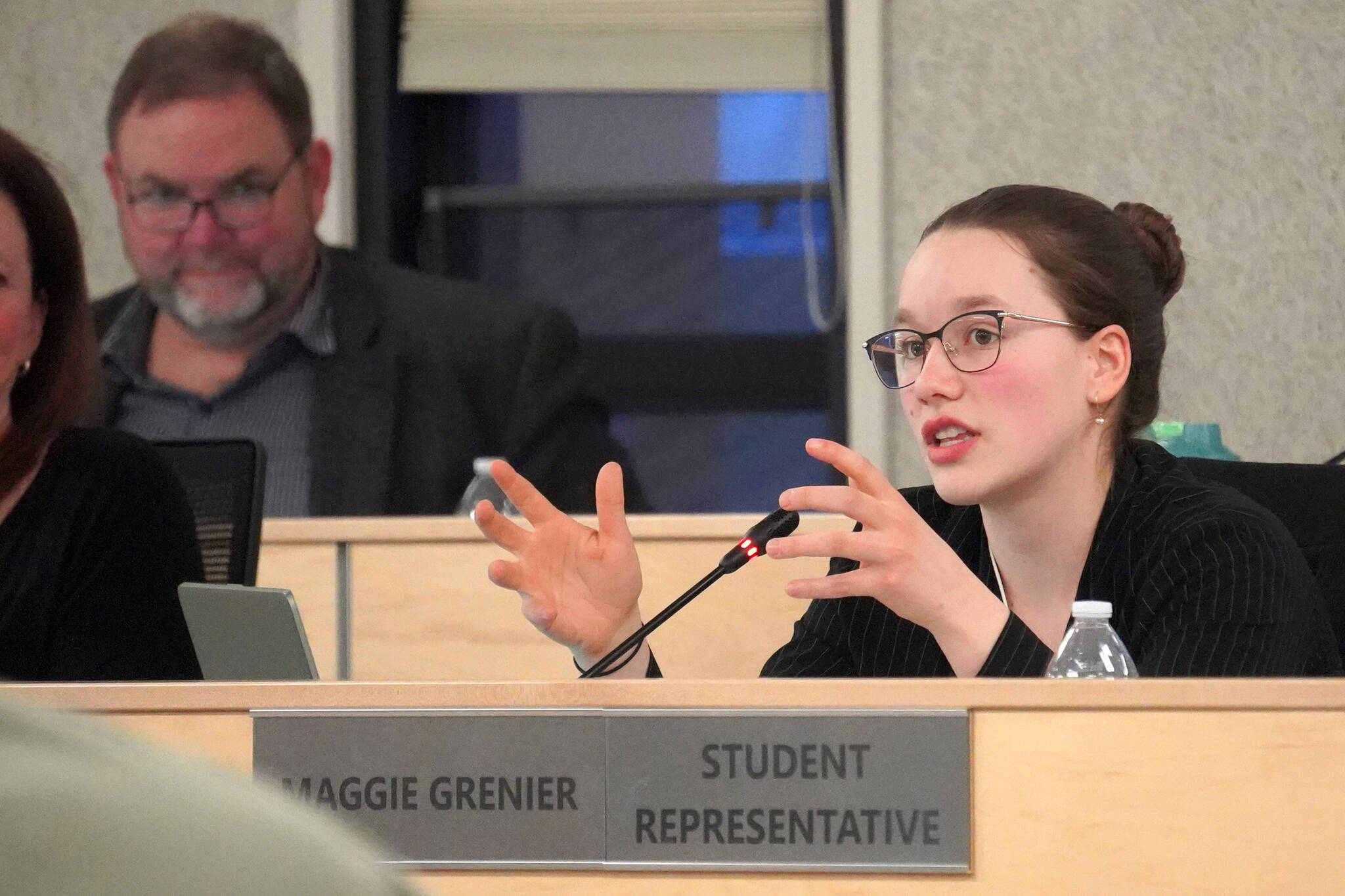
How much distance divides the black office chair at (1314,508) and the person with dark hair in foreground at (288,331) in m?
1.81

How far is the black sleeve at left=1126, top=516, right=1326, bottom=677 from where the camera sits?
122 centimetres

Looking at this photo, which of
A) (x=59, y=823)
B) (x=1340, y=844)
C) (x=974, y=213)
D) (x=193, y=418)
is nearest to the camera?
(x=59, y=823)

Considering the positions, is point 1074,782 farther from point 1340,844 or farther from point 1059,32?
point 1059,32

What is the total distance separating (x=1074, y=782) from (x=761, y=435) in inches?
108

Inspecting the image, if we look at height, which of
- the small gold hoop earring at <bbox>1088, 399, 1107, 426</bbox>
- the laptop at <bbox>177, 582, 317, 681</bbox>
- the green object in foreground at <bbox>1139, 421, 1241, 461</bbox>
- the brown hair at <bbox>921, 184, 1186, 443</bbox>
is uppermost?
the brown hair at <bbox>921, 184, 1186, 443</bbox>

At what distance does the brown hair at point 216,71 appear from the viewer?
3.38 meters

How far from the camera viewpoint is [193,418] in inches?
125

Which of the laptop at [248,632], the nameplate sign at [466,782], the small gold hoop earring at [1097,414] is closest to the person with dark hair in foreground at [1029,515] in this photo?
the small gold hoop earring at [1097,414]

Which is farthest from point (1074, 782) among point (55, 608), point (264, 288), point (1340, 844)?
point (264, 288)

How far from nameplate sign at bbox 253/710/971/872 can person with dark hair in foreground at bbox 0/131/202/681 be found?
0.77 metres

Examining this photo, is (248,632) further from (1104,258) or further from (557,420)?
(557,420)

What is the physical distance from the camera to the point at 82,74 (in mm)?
3500

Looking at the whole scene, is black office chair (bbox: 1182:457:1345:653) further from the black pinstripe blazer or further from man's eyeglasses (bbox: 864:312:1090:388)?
man's eyeglasses (bbox: 864:312:1090:388)

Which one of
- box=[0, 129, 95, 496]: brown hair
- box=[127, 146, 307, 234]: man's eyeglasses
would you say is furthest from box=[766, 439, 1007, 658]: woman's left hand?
box=[127, 146, 307, 234]: man's eyeglasses
